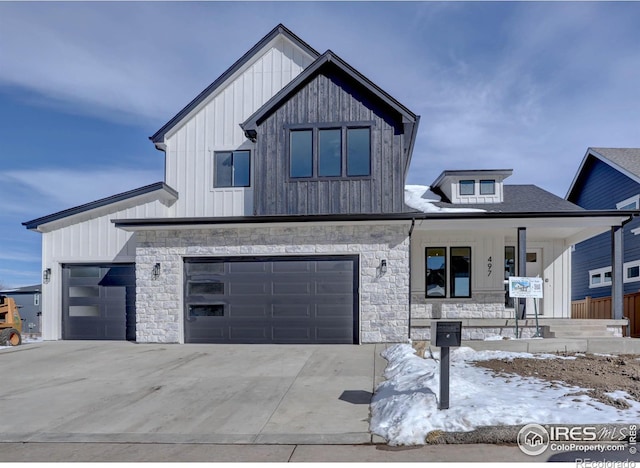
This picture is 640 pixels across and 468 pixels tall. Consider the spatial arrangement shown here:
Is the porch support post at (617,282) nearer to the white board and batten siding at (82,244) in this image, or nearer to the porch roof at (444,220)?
the porch roof at (444,220)

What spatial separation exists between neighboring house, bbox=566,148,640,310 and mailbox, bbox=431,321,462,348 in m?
16.9

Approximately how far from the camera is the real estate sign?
11078mm

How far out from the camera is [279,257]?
12422mm

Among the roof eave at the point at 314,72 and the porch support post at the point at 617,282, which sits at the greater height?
the roof eave at the point at 314,72

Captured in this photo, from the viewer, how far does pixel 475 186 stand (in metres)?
15.6

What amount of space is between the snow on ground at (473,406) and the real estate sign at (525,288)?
13.3 feet

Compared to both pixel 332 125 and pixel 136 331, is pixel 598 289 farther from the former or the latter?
pixel 136 331

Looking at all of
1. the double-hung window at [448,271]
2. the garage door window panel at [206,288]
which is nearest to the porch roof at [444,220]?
the garage door window panel at [206,288]

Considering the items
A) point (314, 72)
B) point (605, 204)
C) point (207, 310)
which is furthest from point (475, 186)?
point (605, 204)

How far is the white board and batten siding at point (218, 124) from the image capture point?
14.3m

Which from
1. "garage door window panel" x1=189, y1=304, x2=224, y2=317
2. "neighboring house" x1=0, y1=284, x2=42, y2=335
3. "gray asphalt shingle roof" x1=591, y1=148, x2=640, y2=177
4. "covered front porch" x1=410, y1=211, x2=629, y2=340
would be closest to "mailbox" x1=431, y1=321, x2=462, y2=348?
"covered front porch" x1=410, y1=211, x2=629, y2=340

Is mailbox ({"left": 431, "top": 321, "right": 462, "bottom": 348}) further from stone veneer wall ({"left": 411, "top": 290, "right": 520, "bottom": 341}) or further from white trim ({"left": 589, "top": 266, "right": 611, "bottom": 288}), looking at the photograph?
white trim ({"left": 589, "top": 266, "right": 611, "bottom": 288})

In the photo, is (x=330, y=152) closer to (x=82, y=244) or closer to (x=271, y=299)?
(x=271, y=299)

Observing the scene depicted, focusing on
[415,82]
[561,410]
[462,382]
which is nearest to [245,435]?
[462,382]
